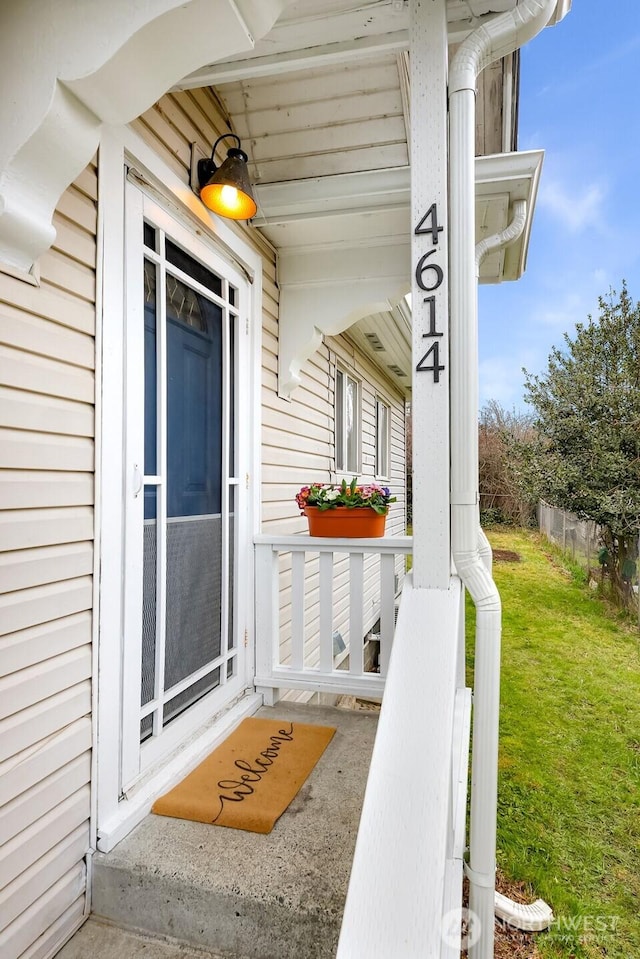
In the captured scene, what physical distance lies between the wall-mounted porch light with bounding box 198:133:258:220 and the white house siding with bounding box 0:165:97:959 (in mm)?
667

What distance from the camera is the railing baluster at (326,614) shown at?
2.56 metres

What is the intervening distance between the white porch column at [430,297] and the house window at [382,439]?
5.62 metres

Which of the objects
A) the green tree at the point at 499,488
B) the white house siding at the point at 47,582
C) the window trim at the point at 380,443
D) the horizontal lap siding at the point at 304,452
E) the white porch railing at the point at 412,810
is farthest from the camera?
the green tree at the point at 499,488

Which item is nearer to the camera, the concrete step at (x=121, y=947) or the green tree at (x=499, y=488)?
the concrete step at (x=121, y=947)

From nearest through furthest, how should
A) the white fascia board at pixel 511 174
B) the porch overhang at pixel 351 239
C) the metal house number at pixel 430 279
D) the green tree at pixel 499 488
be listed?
the metal house number at pixel 430 279 < the white fascia board at pixel 511 174 < the porch overhang at pixel 351 239 < the green tree at pixel 499 488

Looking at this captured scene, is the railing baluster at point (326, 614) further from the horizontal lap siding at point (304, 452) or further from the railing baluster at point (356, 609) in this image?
the horizontal lap siding at point (304, 452)

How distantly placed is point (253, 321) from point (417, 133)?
1.44 m

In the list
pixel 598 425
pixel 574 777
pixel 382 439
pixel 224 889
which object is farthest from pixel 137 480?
pixel 598 425

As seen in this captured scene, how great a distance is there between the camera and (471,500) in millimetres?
1374

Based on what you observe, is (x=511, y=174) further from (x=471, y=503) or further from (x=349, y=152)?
(x=471, y=503)

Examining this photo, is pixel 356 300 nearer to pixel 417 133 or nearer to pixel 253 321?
pixel 253 321

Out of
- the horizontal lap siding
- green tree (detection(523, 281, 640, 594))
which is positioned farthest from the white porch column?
green tree (detection(523, 281, 640, 594))

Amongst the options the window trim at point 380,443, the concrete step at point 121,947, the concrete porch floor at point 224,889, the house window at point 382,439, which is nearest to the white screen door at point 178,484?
the concrete porch floor at point 224,889

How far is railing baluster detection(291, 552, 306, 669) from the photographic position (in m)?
2.60
